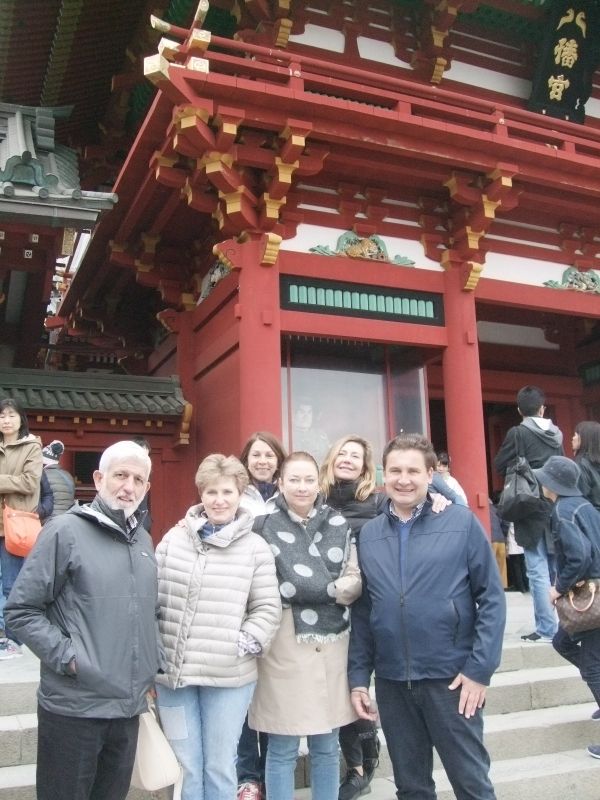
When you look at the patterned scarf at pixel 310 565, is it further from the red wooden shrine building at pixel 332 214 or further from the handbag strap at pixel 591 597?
the red wooden shrine building at pixel 332 214

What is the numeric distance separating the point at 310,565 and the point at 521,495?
2.82m

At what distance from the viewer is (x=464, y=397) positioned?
24.3 ft

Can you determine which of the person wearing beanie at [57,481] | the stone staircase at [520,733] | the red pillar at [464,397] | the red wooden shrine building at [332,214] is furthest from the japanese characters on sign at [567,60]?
the person wearing beanie at [57,481]

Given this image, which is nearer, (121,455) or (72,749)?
(72,749)

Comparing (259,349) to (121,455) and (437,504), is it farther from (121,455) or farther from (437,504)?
(121,455)

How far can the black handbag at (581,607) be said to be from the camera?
382 cm

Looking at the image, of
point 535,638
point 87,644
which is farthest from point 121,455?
point 535,638

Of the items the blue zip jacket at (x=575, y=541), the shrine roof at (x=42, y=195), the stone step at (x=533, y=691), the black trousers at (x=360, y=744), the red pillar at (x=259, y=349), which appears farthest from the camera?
the red pillar at (x=259, y=349)

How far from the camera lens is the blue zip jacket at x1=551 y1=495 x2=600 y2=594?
12.7ft

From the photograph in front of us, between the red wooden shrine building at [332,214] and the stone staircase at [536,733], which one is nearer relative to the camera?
the stone staircase at [536,733]

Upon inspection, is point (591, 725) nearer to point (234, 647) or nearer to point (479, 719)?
point (479, 719)

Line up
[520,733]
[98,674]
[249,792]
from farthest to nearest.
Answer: [520,733] → [249,792] → [98,674]

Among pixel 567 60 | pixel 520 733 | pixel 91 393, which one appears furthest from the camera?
pixel 567 60

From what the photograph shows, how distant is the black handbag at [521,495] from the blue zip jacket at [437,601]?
2662 mm
